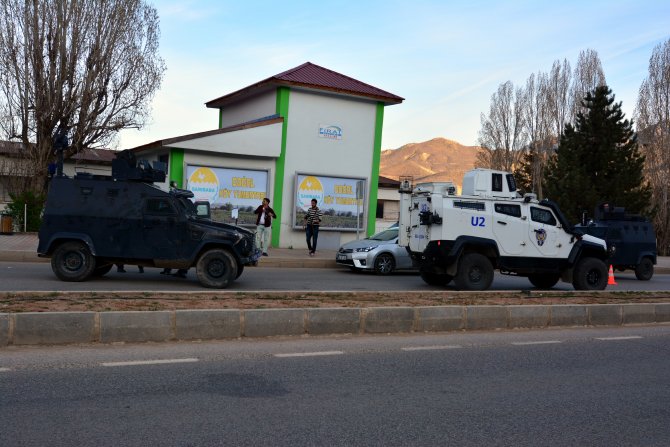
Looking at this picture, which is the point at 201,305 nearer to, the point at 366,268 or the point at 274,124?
the point at 366,268

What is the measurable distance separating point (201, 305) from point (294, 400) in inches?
144

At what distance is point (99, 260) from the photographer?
1223 centimetres

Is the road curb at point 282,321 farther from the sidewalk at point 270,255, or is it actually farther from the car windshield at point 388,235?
the sidewalk at point 270,255

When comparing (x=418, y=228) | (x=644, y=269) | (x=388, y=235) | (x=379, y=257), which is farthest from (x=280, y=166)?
(x=644, y=269)

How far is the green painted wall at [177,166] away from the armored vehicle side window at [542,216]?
1216 centimetres

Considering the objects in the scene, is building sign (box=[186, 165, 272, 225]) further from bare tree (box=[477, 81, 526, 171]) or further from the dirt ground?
→ bare tree (box=[477, 81, 526, 171])

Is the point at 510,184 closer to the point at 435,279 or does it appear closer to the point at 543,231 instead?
the point at 543,231

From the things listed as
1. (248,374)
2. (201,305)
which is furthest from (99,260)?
(248,374)

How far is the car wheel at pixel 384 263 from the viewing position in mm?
17312

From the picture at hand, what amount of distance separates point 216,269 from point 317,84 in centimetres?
1308

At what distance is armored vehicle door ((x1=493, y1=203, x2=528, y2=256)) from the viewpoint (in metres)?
13.8

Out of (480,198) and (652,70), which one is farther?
(652,70)

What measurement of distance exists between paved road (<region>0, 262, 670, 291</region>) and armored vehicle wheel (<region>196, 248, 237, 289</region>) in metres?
0.24

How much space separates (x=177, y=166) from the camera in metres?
22.0
